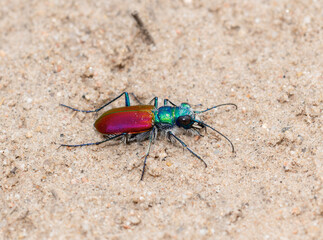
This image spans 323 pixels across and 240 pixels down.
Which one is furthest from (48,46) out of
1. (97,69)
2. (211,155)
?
(211,155)

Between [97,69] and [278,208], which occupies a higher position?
[97,69]

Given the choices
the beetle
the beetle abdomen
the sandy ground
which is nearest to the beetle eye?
the beetle

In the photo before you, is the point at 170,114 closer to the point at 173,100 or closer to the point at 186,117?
the point at 186,117

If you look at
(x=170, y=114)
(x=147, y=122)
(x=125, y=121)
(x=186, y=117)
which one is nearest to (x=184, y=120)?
(x=186, y=117)

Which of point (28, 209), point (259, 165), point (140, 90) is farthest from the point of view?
point (140, 90)

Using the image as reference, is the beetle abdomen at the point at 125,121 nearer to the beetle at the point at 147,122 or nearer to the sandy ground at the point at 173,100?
the beetle at the point at 147,122

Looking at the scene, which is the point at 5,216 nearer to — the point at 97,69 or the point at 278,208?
the point at 97,69

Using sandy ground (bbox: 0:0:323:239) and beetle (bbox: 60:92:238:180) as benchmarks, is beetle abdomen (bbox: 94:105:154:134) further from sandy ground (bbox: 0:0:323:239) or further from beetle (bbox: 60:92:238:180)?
sandy ground (bbox: 0:0:323:239)

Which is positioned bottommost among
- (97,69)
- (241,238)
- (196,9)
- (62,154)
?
(241,238)
